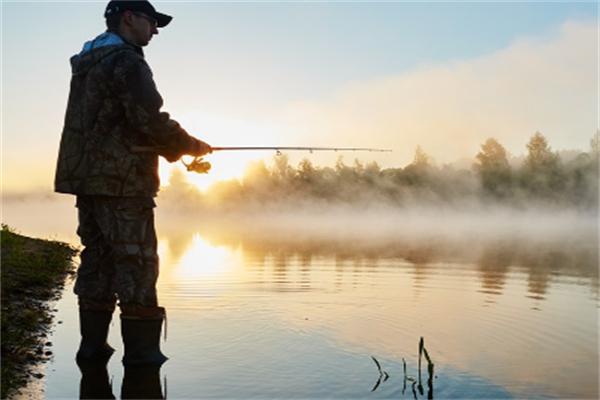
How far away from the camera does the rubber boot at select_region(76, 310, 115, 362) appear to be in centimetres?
606

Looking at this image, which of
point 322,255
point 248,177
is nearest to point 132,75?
point 322,255

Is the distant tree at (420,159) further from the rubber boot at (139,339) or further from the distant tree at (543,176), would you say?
the rubber boot at (139,339)

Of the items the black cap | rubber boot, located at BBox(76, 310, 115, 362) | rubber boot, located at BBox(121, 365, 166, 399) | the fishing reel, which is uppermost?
the black cap

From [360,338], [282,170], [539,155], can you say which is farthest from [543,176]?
[360,338]

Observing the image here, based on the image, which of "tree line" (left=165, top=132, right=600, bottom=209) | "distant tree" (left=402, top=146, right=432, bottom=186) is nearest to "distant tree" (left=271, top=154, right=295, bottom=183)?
"tree line" (left=165, top=132, right=600, bottom=209)

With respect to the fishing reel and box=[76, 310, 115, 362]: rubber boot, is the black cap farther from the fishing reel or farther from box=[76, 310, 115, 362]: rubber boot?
box=[76, 310, 115, 362]: rubber boot

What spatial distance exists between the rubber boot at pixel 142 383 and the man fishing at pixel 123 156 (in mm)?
198

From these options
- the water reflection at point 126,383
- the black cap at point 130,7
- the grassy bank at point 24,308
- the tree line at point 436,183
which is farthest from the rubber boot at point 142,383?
the tree line at point 436,183

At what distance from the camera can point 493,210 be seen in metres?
118

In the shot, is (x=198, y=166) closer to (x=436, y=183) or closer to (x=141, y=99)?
(x=141, y=99)

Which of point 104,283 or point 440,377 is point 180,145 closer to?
point 104,283

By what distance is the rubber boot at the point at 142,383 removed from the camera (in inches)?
193

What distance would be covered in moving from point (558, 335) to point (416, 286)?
15.4 ft

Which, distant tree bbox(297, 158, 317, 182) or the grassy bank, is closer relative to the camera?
the grassy bank
